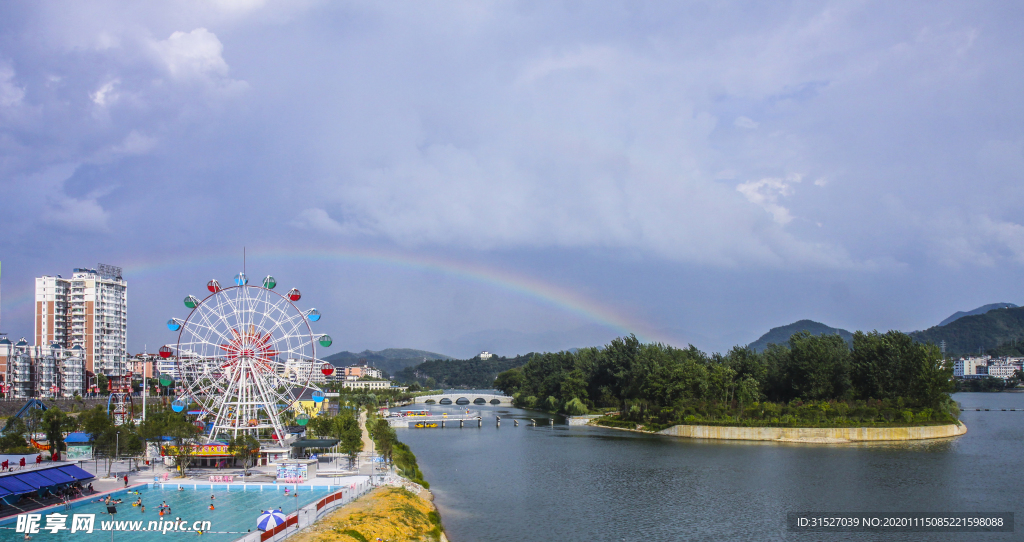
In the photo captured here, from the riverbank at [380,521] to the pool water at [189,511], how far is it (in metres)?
2.74

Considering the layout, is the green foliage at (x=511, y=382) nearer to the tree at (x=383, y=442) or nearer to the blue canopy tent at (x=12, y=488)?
the tree at (x=383, y=442)

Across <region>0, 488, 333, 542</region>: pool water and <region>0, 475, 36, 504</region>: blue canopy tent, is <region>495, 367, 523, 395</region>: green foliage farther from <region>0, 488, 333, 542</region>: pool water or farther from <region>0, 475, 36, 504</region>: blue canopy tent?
<region>0, 475, 36, 504</region>: blue canopy tent

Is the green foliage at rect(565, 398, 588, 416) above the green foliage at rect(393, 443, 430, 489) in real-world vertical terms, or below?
below

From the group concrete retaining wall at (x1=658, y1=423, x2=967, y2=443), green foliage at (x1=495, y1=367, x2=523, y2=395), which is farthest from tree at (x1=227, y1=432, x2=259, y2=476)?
green foliage at (x1=495, y1=367, x2=523, y2=395)

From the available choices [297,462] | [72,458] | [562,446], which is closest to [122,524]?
[297,462]

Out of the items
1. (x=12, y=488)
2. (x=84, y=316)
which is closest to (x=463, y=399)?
(x=84, y=316)

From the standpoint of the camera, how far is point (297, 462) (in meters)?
45.8

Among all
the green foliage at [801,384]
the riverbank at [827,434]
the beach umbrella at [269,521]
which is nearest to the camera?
the beach umbrella at [269,521]

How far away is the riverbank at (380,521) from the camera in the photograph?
27.2 metres


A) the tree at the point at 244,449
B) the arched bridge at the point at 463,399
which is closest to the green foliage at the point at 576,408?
the arched bridge at the point at 463,399

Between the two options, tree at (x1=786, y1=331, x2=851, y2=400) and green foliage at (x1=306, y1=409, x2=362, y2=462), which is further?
tree at (x1=786, y1=331, x2=851, y2=400)

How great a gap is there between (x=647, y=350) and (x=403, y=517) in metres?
77.2

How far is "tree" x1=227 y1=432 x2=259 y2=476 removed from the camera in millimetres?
45875

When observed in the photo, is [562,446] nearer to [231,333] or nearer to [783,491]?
[783,491]
